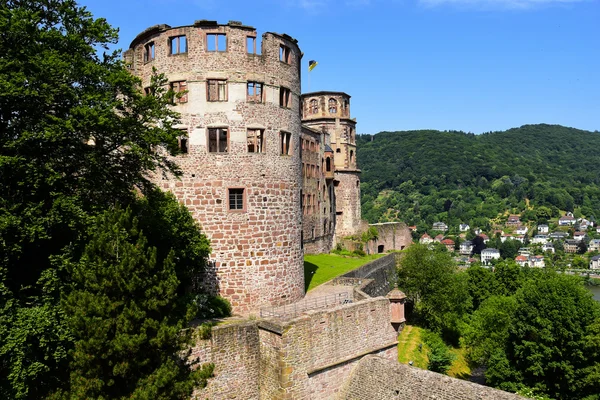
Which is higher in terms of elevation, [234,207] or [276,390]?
[234,207]

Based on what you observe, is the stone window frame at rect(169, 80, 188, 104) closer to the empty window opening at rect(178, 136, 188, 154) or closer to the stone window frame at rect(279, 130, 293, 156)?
the empty window opening at rect(178, 136, 188, 154)

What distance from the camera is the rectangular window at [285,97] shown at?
24.3 meters

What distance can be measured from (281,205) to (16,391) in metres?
13.5

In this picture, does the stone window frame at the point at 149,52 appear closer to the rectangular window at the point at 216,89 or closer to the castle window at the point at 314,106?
the rectangular window at the point at 216,89

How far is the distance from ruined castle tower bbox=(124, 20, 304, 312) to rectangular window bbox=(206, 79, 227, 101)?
0.05 m

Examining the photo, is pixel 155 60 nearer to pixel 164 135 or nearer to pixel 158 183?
pixel 158 183

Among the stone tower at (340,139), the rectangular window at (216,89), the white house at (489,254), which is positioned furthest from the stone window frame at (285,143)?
the white house at (489,254)

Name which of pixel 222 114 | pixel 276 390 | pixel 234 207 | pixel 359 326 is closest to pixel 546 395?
pixel 359 326

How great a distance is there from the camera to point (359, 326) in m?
22.4

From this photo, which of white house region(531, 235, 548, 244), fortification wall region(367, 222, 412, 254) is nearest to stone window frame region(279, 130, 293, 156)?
fortification wall region(367, 222, 412, 254)

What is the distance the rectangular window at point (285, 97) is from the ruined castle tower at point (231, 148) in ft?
1.63

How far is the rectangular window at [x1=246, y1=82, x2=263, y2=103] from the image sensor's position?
2328 centimetres

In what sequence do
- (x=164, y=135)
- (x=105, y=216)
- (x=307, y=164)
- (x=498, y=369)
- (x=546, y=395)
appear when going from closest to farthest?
(x=105, y=216), (x=164, y=135), (x=546, y=395), (x=498, y=369), (x=307, y=164)

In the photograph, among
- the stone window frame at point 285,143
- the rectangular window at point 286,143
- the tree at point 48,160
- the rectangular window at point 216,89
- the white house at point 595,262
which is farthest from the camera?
the white house at point 595,262
